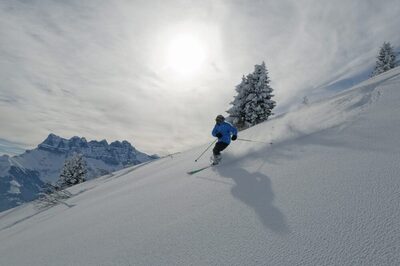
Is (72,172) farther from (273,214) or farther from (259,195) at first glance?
(273,214)

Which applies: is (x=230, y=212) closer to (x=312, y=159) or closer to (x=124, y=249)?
(x=124, y=249)

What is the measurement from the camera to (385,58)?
41125 millimetres

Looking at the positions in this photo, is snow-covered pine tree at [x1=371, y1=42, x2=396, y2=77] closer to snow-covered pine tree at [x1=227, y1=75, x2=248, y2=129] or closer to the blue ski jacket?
snow-covered pine tree at [x1=227, y1=75, x2=248, y2=129]

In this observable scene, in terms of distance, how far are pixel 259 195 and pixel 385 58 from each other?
4692 cm

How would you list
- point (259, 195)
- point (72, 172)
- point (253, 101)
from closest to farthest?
point (259, 195) < point (253, 101) < point (72, 172)

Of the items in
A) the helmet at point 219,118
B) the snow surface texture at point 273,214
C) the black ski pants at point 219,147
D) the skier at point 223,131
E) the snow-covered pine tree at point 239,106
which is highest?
the snow-covered pine tree at point 239,106

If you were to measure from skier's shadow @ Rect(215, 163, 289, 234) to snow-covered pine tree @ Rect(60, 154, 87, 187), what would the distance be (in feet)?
122

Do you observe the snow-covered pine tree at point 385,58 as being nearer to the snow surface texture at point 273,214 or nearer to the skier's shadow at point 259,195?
the snow surface texture at point 273,214

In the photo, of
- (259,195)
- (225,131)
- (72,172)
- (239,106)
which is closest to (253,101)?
(239,106)

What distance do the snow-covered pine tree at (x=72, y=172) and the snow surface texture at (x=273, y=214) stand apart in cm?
3558

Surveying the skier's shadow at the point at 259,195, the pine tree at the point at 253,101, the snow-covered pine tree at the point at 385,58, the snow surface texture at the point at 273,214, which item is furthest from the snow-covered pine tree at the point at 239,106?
the skier's shadow at the point at 259,195

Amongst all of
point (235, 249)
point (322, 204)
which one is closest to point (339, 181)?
point (322, 204)

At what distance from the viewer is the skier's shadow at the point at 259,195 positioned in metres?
3.24

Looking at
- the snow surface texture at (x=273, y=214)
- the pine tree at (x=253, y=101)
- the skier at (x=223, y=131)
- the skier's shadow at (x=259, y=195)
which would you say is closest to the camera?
the snow surface texture at (x=273, y=214)
